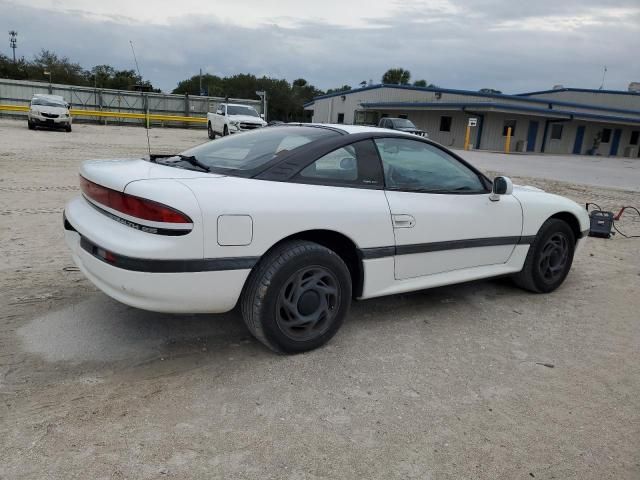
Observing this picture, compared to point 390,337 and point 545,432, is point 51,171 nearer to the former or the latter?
point 390,337

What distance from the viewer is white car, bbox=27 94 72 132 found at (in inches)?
877

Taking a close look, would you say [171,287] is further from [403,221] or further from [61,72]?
[61,72]

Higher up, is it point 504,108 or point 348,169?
point 504,108

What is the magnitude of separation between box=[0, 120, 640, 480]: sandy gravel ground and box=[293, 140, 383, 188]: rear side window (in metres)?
1.11

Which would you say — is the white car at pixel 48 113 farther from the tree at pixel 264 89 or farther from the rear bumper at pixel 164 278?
the tree at pixel 264 89

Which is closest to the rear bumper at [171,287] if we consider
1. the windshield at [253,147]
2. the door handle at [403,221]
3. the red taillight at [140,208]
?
the red taillight at [140,208]

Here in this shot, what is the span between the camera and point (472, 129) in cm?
3562

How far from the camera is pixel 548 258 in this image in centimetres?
474

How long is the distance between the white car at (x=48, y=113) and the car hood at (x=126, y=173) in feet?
72.3

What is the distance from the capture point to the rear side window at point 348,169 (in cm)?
331

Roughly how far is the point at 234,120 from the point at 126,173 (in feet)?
63.9

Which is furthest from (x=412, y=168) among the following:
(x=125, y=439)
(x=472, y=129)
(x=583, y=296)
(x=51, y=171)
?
(x=472, y=129)

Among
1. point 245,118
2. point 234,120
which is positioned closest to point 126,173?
point 234,120

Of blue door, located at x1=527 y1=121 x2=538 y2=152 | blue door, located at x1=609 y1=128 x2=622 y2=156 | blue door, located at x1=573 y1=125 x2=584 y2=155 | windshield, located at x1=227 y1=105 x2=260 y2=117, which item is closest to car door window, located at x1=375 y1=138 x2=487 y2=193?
windshield, located at x1=227 y1=105 x2=260 y2=117
